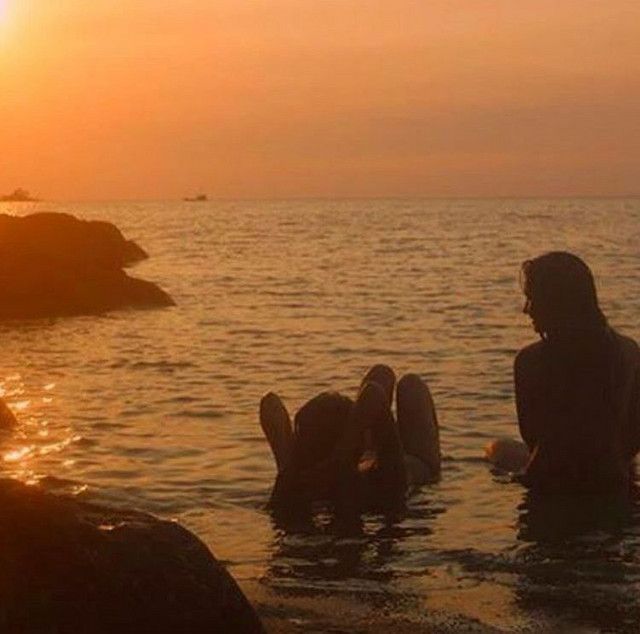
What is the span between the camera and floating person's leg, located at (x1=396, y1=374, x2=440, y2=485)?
36.8ft

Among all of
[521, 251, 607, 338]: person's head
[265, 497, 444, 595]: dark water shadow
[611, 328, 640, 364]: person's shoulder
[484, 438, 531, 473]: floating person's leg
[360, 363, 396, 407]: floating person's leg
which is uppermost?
[521, 251, 607, 338]: person's head

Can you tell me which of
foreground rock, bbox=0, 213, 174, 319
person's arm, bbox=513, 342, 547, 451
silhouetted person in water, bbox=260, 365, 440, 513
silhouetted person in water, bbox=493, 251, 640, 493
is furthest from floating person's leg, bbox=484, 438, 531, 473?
foreground rock, bbox=0, 213, 174, 319

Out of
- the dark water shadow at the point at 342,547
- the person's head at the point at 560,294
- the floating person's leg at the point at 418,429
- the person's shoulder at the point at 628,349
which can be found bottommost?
the dark water shadow at the point at 342,547

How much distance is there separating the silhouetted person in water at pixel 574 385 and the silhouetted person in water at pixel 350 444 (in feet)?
3.32

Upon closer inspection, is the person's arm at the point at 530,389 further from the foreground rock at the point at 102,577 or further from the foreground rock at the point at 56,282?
the foreground rock at the point at 56,282

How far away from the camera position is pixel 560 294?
31.3 feet

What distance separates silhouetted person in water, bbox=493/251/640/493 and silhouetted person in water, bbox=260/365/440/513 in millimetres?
1013

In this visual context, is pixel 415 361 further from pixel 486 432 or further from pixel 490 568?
pixel 490 568

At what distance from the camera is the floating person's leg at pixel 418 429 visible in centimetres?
1120

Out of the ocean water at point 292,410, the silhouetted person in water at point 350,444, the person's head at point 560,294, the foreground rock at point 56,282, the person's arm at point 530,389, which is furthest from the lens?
the foreground rock at point 56,282

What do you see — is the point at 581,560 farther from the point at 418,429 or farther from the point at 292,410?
the point at 292,410

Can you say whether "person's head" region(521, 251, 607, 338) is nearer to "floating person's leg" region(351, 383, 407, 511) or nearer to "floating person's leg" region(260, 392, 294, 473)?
"floating person's leg" region(351, 383, 407, 511)

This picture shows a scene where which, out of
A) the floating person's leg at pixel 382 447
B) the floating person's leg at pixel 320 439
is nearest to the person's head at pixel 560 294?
the floating person's leg at pixel 382 447

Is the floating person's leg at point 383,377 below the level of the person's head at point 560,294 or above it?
below
